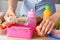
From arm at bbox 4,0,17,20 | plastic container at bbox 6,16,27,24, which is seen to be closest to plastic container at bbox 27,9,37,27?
plastic container at bbox 6,16,27,24

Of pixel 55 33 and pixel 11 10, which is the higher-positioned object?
pixel 11 10

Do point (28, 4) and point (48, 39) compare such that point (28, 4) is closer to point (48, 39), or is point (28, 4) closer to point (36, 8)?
point (36, 8)

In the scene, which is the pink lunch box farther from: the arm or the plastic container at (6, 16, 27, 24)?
the arm

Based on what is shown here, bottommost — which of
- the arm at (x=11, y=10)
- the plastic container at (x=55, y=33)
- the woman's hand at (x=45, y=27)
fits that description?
the plastic container at (x=55, y=33)

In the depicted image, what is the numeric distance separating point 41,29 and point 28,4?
0.65 meters

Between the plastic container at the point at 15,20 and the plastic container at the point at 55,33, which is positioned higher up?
the plastic container at the point at 15,20

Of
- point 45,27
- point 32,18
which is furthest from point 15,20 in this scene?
point 45,27

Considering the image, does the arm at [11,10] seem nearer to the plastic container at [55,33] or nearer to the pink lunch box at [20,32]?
the pink lunch box at [20,32]

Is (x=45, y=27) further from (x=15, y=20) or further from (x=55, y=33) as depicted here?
(x=15, y=20)

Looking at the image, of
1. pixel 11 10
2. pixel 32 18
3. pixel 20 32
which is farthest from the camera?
pixel 11 10

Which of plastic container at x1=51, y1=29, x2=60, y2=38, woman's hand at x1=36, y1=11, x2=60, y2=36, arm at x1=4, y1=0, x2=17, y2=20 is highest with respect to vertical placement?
arm at x1=4, y1=0, x2=17, y2=20

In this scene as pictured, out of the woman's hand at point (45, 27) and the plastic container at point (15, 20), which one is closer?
the woman's hand at point (45, 27)

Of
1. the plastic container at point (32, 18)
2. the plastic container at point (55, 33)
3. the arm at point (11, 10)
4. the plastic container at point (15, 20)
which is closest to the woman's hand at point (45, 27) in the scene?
the plastic container at point (55, 33)

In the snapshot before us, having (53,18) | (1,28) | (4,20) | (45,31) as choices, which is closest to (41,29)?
(45,31)
